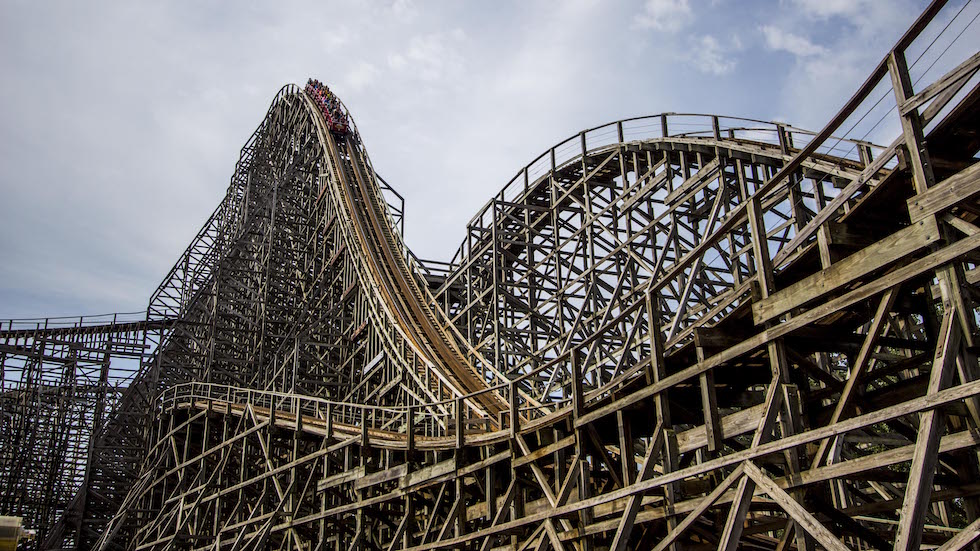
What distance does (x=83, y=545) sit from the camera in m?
19.1

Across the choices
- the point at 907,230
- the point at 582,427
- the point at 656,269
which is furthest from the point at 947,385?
the point at 656,269

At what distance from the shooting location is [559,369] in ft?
44.5

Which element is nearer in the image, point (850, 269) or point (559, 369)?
point (850, 269)

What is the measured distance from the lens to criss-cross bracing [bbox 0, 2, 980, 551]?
6031mm

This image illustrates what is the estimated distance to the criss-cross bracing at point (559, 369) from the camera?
6031 mm

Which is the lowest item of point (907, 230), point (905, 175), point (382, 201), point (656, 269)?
point (907, 230)

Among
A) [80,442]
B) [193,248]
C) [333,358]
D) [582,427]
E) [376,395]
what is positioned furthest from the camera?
[193,248]

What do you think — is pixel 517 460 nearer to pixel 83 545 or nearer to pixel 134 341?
pixel 83 545

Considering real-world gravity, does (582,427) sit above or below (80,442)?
below

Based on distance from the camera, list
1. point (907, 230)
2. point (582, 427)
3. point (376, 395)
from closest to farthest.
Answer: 1. point (907, 230)
2. point (582, 427)
3. point (376, 395)

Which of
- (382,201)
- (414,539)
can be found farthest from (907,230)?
(382,201)

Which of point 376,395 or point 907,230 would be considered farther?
point 376,395

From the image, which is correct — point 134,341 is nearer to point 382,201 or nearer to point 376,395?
point 382,201

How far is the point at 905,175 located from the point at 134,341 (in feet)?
63.5
